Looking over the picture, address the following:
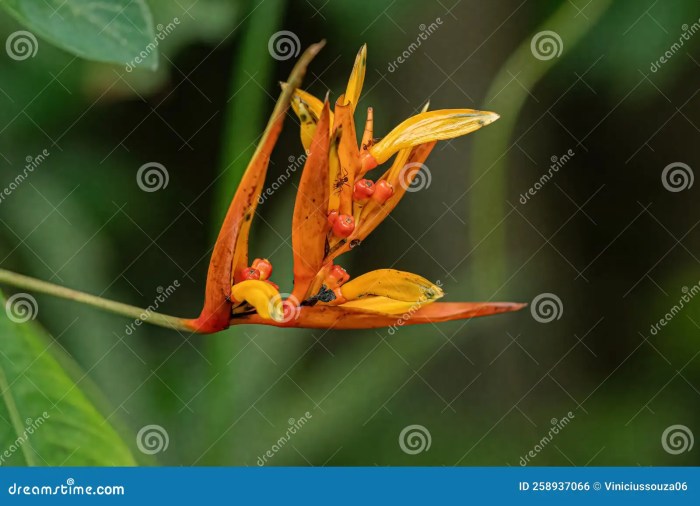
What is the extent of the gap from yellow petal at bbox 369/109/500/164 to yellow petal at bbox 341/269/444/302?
12 centimetres

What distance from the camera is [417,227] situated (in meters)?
1.10

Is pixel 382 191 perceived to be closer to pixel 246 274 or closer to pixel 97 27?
pixel 246 274

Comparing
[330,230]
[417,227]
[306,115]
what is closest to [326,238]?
[330,230]

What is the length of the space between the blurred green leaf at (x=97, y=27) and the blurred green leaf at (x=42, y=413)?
0.95 ft

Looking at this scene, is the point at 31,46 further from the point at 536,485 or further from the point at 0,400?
the point at 536,485

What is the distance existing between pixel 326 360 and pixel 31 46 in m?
0.57

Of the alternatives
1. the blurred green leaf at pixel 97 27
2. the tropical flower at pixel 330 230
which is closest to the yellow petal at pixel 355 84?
the tropical flower at pixel 330 230

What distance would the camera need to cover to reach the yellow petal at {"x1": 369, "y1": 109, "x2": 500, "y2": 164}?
799 mm

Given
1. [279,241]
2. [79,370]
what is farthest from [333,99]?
[79,370]

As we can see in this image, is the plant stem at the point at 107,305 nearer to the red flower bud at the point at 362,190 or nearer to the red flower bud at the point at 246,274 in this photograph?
the red flower bud at the point at 246,274

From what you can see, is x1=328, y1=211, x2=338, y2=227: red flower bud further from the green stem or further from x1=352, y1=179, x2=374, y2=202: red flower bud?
the green stem

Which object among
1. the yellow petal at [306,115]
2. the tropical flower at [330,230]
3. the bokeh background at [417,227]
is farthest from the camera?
the bokeh background at [417,227]

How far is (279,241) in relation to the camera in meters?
1.06

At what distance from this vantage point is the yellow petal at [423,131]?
0.80m
